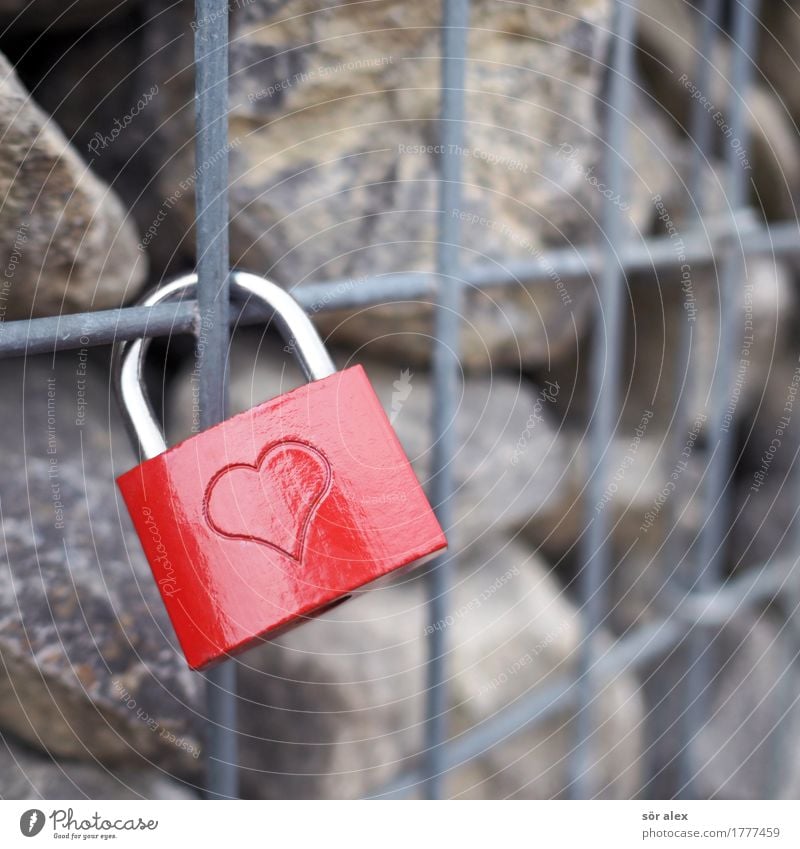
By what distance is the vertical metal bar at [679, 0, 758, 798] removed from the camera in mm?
763

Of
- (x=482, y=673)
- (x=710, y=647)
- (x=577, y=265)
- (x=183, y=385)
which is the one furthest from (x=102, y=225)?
(x=710, y=647)

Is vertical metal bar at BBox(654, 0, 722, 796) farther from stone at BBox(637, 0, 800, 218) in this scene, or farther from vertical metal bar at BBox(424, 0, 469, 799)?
vertical metal bar at BBox(424, 0, 469, 799)

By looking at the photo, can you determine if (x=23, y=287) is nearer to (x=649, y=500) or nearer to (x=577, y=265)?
(x=577, y=265)

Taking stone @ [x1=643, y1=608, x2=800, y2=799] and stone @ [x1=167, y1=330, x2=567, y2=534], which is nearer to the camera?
stone @ [x1=167, y1=330, x2=567, y2=534]

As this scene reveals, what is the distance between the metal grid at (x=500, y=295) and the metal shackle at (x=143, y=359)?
10 mm

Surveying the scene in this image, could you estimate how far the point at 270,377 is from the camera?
583mm

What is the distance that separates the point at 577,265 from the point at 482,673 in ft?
1.13

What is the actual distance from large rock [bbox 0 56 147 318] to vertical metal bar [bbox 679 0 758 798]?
0.58 m

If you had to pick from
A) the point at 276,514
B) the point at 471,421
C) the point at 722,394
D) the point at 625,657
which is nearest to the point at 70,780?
the point at 276,514

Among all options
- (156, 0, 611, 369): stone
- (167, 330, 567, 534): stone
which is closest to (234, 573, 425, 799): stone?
(167, 330, 567, 534): stone

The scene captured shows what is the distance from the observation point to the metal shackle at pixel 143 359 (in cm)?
34

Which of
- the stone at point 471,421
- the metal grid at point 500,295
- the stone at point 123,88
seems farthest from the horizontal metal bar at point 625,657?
the stone at point 123,88

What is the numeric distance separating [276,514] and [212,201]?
0.48 feet

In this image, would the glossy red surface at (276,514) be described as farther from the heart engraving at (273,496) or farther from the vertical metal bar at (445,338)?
the vertical metal bar at (445,338)
